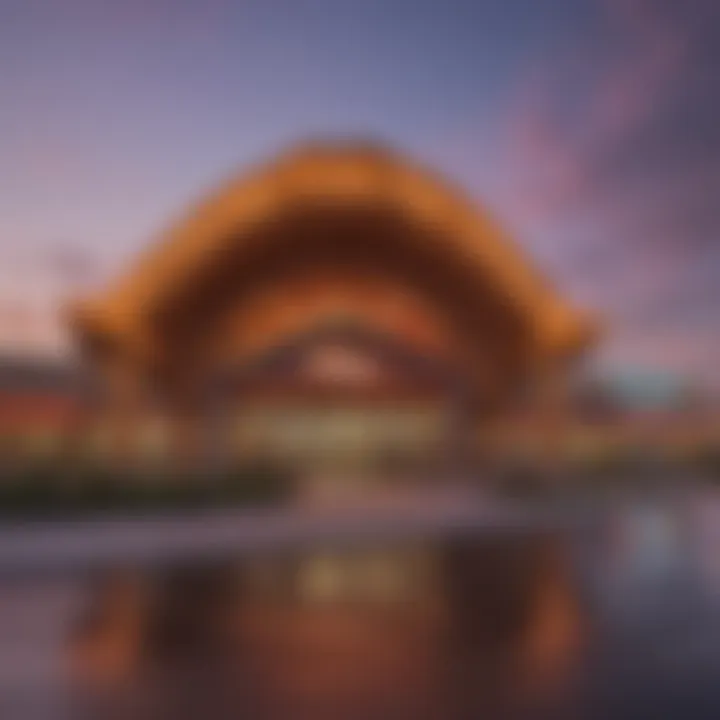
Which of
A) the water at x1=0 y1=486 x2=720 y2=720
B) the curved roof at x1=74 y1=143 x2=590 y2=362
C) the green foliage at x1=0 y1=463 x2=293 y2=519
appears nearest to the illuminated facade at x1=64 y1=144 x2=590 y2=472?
the curved roof at x1=74 y1=143 x2=590 y2=362

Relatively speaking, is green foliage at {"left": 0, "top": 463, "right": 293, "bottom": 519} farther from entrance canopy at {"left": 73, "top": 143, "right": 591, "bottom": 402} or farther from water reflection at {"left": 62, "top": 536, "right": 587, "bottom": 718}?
water reflection at {"left": 62, "top": 536, "right": 587, "bottom": 718}

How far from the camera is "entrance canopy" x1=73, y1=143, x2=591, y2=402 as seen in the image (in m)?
16.1

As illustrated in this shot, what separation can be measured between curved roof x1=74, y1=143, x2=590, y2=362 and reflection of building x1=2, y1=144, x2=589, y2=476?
3 centimetres

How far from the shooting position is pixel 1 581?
9000 mm

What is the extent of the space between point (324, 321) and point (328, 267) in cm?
233

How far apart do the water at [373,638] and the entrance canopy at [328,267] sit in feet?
26.5

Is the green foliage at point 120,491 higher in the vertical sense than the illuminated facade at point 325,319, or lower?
lower

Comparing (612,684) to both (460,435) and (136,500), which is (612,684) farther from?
(460,435)

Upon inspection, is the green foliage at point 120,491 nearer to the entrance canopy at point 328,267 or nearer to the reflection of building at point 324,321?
the reflection of building at point 324,321

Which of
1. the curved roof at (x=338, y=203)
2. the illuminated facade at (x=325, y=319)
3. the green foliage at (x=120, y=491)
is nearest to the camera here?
the green foliage at (x=120, y=491)

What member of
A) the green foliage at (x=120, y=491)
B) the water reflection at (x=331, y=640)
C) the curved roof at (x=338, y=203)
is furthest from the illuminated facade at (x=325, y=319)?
the water reflection at (x=331, y=640)

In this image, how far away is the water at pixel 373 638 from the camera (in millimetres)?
4793

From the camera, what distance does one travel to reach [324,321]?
22.3 m

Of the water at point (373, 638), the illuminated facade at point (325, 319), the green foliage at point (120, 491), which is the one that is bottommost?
the water at point (373, 638)
